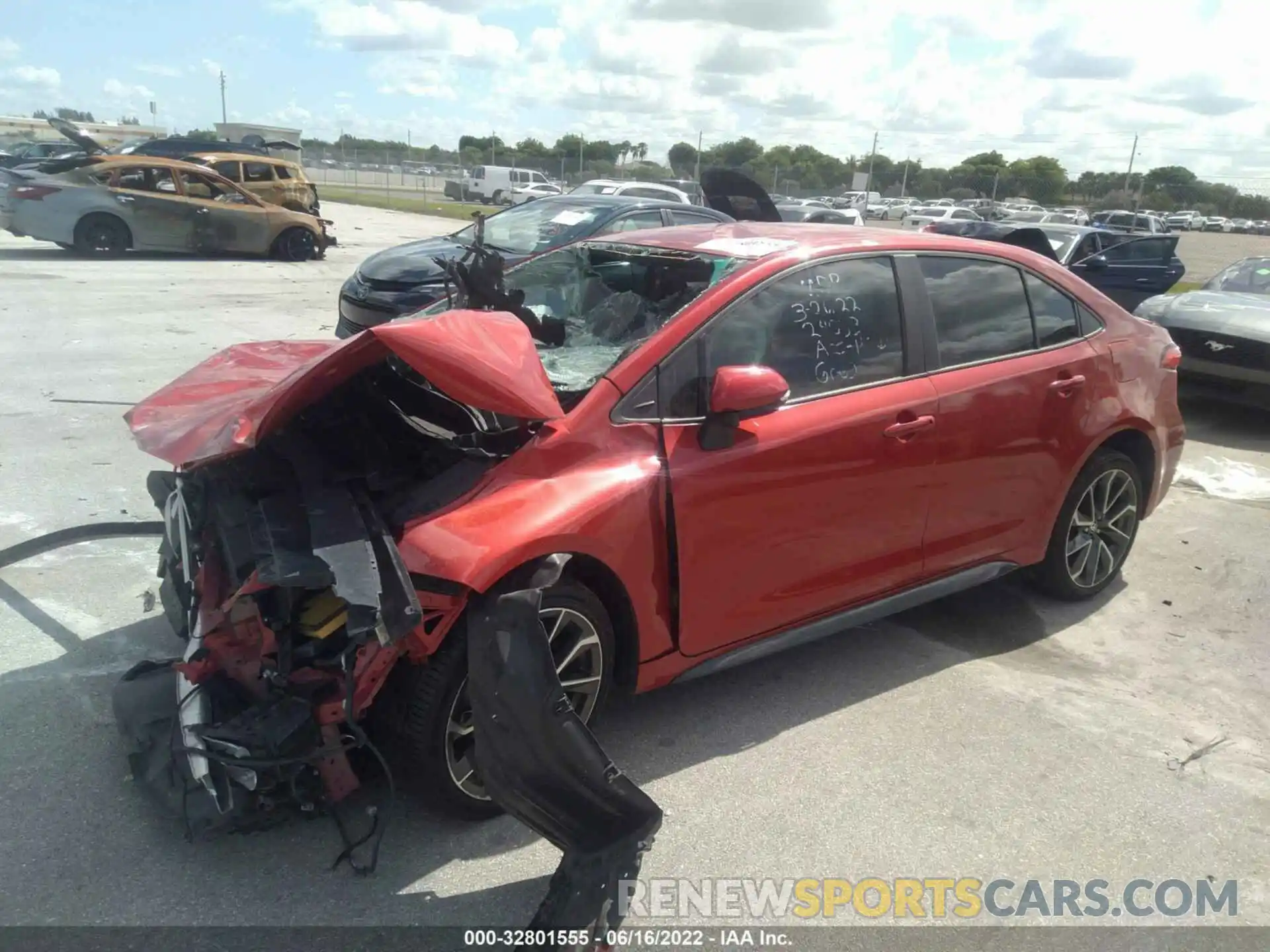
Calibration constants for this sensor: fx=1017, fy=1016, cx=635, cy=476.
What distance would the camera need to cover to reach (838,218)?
20.0 metres

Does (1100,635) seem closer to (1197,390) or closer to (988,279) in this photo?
(988,279)

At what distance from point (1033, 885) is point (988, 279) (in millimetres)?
2510

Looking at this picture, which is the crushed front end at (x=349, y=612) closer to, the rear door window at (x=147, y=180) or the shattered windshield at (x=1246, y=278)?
the shattered windshield at (x=1246, y=278)

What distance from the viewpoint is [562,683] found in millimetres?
3172

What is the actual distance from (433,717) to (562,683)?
0.45 metres

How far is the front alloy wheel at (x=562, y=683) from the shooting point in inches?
117

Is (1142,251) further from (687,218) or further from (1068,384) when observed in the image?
(1068,384)

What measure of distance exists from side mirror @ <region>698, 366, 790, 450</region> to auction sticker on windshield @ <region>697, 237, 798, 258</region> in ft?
2.03

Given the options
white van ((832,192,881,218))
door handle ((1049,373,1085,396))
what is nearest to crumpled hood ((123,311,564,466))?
door handle ((1049,373,1085,396))

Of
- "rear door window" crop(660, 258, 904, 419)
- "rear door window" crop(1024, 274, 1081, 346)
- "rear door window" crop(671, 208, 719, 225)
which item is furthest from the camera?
"rear door window" crop(671, 208, 719, 225)

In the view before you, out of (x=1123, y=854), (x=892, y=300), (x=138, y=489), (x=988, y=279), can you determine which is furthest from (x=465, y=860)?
(x=138, y=489)

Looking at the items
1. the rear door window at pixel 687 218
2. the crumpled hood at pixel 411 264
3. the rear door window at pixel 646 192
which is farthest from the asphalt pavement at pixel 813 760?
A: the rear door window at pixel 646 192

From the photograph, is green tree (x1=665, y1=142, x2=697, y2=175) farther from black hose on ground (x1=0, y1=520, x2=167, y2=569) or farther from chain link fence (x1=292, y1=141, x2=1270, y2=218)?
black hose on ground (x1=0, y1=520, x2=167, y2=569)

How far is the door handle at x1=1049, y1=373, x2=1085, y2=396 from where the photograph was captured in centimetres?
444
